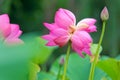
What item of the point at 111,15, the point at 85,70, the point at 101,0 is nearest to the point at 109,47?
the point at 111,15

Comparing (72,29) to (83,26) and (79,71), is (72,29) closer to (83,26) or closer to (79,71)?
(83,26)

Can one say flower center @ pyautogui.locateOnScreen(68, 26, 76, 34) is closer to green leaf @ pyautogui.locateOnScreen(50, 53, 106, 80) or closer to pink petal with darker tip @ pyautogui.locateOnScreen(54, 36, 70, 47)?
pink petal with darker tip @ pyautogui.locateOnScreen(54, 36, 70, 47)

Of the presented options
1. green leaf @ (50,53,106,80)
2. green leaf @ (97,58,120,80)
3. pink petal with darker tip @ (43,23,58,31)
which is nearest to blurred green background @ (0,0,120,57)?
green leaf @ (50,53,106,80)

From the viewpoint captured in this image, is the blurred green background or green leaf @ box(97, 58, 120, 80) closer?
green leaf @ box(97, 58, 120, 80)

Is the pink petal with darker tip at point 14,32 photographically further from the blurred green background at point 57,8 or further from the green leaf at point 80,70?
the blurred green background at point 57,8

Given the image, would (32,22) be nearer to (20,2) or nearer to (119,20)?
(20,2)

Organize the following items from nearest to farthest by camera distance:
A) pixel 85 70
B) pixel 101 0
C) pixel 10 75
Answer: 1. pixel 10 75
2. pixel 85 70
3. pixel 101 0

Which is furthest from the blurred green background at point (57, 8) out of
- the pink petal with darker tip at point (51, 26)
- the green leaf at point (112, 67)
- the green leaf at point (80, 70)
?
the pink petal with darker tip at point (51, 26)
